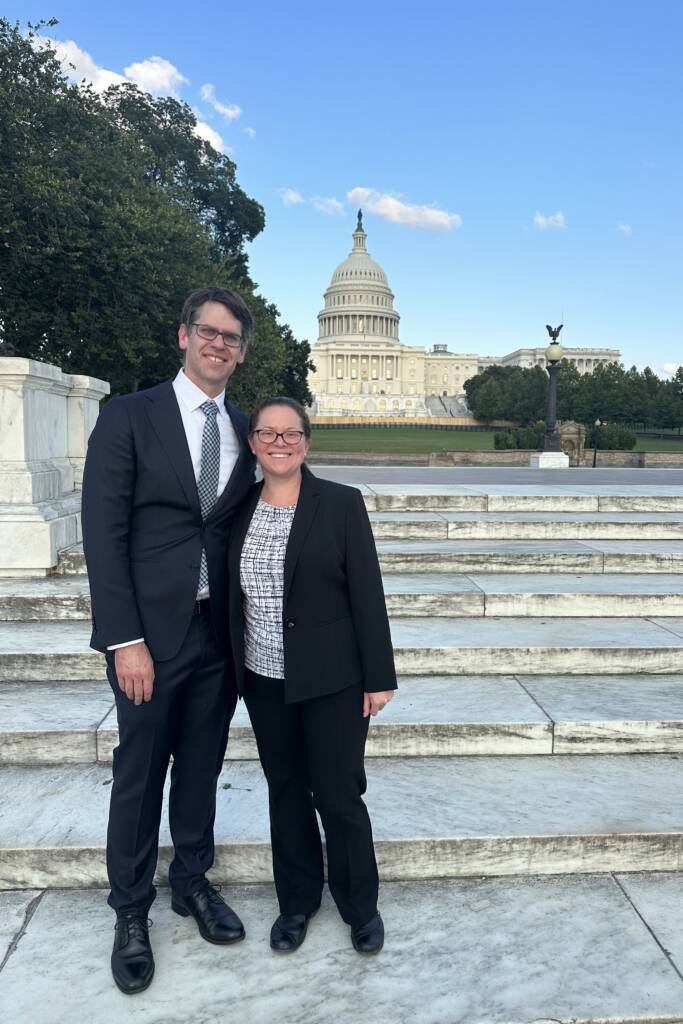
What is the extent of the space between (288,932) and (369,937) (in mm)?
291

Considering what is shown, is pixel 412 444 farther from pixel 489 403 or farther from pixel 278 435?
pixel 489 403

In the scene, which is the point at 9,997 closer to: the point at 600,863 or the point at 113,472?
the point at 113,472

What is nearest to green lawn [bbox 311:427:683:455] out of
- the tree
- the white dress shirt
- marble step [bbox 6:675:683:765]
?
marble step [bbox 6:675:683:765]

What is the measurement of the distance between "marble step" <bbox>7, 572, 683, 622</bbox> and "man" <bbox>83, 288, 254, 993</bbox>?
269 centimetres

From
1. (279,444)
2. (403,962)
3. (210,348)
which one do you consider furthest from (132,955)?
(210,348)

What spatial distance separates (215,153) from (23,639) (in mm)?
40191

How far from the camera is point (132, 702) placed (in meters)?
2.50

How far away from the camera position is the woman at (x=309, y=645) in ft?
8.12

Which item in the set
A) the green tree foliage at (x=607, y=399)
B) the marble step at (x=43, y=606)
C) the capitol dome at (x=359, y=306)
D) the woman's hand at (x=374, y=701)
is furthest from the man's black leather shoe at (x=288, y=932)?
the capitol dome at (x=359, y=306)

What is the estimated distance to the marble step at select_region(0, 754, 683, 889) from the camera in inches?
117

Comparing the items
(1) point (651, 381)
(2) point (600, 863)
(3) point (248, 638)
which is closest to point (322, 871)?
(3) point (248, 638)

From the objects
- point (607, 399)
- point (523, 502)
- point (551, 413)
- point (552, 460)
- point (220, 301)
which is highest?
point (607, 399)

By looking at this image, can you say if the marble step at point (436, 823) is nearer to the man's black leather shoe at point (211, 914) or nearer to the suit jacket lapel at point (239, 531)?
the man's black leather shoe at point (211, 914)

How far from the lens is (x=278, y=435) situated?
8.05 ft
